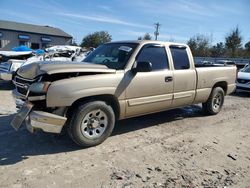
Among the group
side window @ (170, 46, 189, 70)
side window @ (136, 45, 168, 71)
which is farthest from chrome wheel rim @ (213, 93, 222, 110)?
side window @ (136, 45, 168, 71)

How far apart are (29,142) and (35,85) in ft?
3.99

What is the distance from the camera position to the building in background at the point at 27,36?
36625 mm

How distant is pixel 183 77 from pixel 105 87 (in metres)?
2.16

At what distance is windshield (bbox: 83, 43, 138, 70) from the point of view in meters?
5.09

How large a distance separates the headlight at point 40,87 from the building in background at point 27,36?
36.1 meters

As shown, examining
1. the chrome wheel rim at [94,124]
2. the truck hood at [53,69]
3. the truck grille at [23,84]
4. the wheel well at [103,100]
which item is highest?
the truck hood at [53,69]

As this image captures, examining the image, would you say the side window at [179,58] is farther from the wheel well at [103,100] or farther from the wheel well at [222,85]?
the wheel well at [103,100]

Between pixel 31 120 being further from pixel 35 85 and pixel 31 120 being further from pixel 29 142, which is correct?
pixel 29 142

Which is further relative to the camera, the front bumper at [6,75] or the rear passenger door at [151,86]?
the front bumper at [6,75]

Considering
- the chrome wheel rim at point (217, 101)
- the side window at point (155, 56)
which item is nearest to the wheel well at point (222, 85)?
the chrome wheel rim at point (217, 101)

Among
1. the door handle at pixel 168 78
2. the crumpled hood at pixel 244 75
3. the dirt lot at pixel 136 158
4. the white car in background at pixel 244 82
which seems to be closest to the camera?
the dirt lot at pixel 136 158

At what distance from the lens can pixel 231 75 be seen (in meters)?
7.51

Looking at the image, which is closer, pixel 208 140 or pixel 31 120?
pixel 31 120

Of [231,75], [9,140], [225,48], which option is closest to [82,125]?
[9,140]
